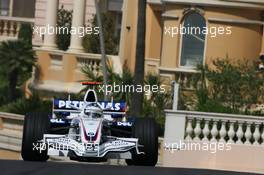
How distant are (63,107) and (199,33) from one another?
1117 centimetres

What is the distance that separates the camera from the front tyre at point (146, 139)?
17938 millimetres

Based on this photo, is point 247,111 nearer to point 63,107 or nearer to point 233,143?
point 233,143

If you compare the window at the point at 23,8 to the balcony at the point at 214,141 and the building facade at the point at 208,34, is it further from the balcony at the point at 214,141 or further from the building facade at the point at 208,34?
the balcony at the point at 214,141

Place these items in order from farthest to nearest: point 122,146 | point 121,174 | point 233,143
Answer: point 233,143 < point 122,146 < point 121,174

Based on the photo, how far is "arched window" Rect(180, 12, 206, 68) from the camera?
28.9 m

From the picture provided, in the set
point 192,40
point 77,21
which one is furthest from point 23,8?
point 192,40

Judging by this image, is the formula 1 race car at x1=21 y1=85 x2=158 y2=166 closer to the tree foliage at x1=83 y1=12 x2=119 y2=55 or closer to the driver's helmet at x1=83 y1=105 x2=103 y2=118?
the driver's helmet at x1=83 y1=105 x2=103 y2=118

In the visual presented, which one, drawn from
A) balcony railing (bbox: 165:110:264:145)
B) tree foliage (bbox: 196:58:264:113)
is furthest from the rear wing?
tree foliage (bbox: 196:58:264:113)

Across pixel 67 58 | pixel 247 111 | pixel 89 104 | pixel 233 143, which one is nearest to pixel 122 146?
pixel 89 104

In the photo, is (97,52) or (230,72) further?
(97,52)

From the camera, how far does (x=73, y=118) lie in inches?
707

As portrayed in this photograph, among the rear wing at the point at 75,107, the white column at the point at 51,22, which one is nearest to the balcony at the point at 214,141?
the rear wing at the point at 75,107

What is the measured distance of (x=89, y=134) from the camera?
17.3 metres

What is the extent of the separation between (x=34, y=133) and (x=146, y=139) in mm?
1997
